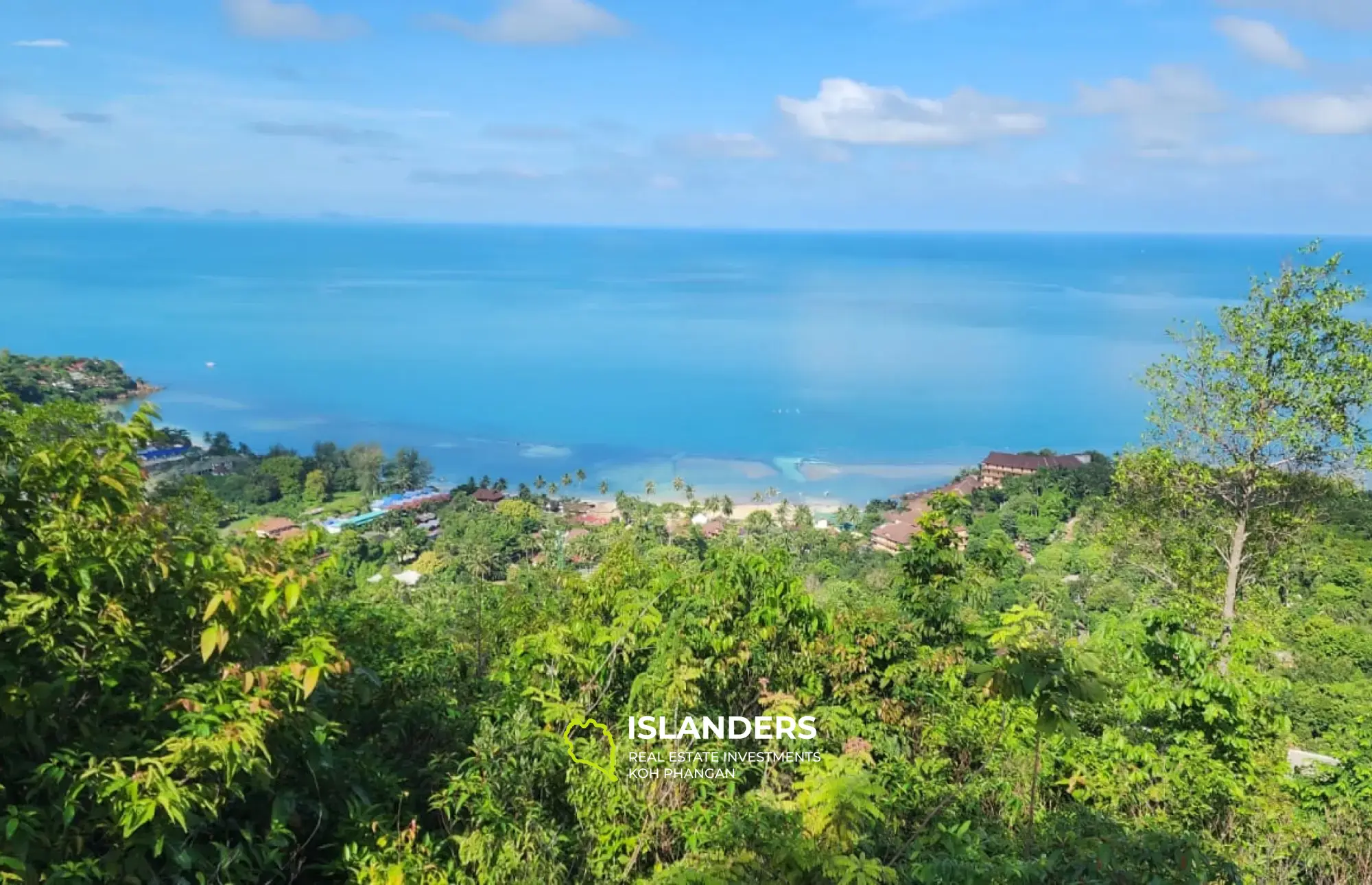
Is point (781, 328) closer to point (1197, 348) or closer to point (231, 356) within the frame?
point (231, 356)

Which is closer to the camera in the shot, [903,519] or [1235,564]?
[1235,564]

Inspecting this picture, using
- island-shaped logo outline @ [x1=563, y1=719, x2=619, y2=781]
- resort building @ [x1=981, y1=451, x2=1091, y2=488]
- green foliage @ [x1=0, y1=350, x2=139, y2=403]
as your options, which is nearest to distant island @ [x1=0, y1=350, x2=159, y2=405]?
green foliage @ [x1=0, y1=350, x2=139, y2=403]

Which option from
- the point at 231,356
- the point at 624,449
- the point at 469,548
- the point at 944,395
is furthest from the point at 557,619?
the point at 231,356

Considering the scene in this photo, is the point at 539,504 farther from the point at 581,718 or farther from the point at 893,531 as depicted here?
the point at 581,718

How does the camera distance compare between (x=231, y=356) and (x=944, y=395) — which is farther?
(x=231, y=356)

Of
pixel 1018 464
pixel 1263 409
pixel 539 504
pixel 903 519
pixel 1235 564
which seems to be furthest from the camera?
pixel 1018 464

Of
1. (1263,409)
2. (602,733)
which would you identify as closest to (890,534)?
(1263,409)
